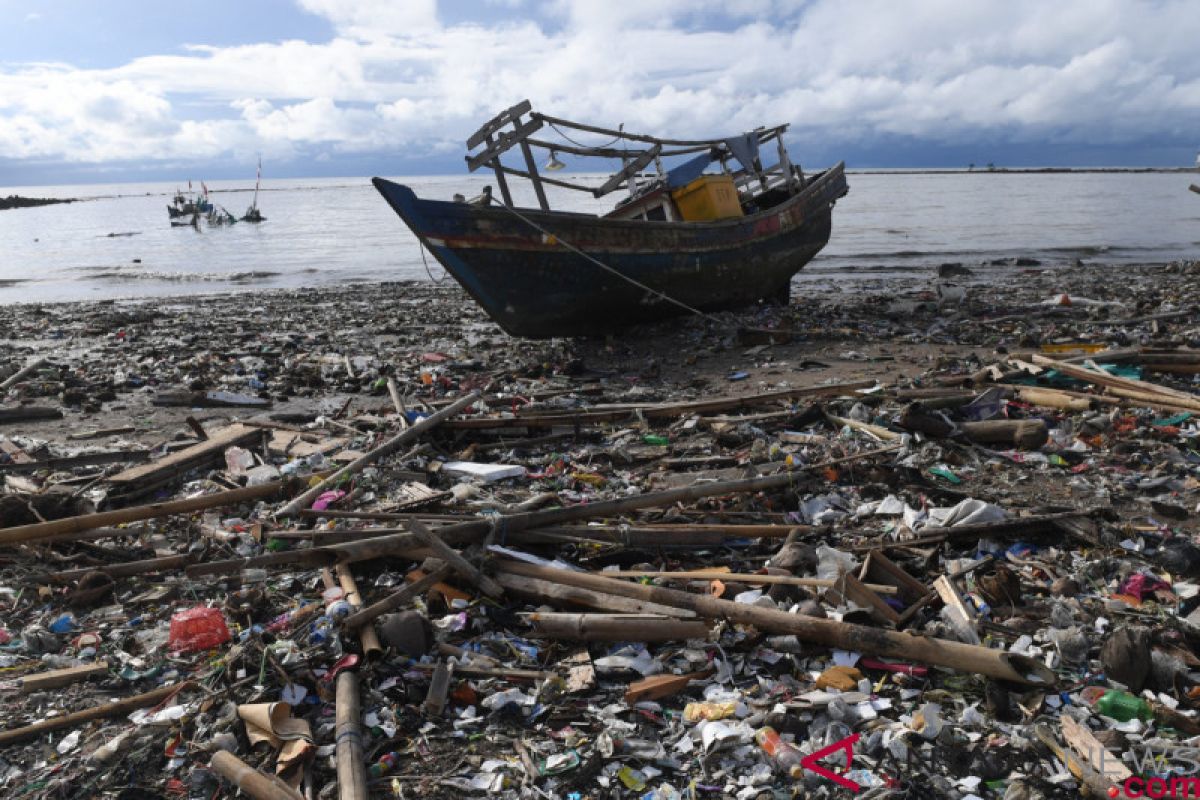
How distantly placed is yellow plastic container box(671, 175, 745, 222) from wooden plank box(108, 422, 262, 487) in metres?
7.68

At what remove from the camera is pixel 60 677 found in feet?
11.6

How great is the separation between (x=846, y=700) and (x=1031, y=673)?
0.79m

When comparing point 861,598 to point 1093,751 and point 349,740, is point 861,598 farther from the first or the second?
point 349,740

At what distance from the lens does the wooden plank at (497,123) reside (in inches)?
406

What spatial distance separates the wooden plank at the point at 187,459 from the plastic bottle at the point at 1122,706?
6108 millimetres

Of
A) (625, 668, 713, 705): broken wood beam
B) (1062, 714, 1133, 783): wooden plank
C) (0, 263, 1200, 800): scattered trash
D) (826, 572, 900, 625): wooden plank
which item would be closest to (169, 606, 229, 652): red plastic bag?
(0, 263, 1200, 800): scattered trash

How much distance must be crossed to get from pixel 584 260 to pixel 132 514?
273 inches

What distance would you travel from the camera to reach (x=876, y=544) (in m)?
4.61

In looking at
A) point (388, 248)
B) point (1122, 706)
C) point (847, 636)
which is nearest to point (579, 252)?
point (847, 636)

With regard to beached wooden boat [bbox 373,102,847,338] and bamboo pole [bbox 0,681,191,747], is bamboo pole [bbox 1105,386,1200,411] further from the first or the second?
bamboo pole [bbox 0,681,191,747]

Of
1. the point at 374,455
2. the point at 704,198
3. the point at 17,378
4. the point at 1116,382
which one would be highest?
the point at 704,198

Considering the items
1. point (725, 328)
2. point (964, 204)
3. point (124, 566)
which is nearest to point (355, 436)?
point (124, 566)

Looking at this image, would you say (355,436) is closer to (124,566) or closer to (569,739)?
(124,566)

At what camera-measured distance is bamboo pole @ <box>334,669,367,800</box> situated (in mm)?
2753
